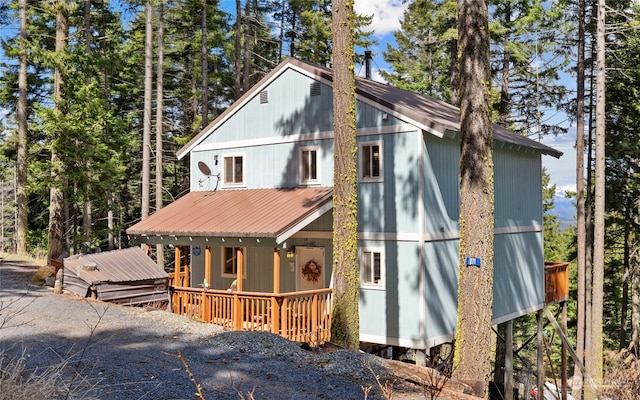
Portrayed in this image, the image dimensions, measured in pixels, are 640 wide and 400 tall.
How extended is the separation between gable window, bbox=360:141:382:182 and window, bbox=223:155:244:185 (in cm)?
447

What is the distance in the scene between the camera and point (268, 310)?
12258 mm

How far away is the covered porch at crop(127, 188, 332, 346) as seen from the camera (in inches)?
499

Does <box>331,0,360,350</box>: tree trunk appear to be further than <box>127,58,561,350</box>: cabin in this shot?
No

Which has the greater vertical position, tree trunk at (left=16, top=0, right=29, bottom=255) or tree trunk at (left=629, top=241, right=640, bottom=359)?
tree trunk at (left=16, top=0, right=29, bottom=255)

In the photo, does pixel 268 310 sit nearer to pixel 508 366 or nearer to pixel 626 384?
pixel 626 384

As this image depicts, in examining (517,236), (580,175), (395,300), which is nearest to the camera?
(395,300)

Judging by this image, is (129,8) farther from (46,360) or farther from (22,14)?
(46,360)

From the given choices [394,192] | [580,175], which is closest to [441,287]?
[394,192]

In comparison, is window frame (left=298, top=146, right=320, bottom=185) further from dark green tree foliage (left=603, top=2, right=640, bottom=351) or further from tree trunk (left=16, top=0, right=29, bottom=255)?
dark green tree foliage (left=603, top=2, right=640, bottom=351)

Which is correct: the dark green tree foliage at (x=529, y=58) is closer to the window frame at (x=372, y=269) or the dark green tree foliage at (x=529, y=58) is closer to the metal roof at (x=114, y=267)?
the window frame at (x=372, y=269)

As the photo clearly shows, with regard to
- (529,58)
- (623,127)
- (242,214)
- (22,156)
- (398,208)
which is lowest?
(242,214)

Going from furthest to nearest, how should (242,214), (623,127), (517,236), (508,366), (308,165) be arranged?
(623,127)
(517,236)
(508,366)
(308,165)
(242,214)

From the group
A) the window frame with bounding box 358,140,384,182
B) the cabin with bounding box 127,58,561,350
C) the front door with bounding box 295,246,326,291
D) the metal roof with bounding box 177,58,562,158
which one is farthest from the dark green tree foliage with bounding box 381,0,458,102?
the front door with bounding box 295,246,326,291

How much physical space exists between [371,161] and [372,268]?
2761mm
